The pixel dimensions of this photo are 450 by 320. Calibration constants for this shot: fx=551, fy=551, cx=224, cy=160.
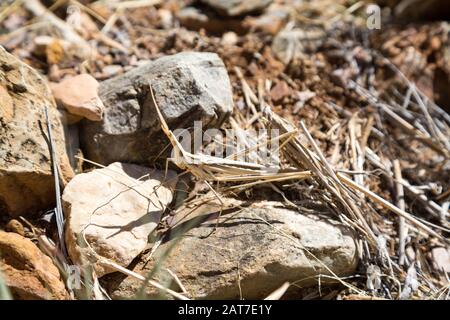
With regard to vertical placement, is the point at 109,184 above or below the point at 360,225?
above

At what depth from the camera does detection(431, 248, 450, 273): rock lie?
251 centimetres

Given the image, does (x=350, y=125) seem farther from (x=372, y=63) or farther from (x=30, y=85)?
(x=30, y=85)

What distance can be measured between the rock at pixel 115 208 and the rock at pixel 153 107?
11cm

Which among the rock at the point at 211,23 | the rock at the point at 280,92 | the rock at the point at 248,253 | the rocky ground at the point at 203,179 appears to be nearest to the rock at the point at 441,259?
the rocky ground at the point at 203,179

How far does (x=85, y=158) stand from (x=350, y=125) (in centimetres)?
137

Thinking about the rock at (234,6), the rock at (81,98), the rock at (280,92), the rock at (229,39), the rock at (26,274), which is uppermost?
the rock at (234,6)

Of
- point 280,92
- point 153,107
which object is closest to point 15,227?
point 153,107

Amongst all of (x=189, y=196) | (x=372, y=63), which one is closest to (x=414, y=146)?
(x=372, y=63)

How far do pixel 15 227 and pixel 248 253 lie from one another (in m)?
0.94

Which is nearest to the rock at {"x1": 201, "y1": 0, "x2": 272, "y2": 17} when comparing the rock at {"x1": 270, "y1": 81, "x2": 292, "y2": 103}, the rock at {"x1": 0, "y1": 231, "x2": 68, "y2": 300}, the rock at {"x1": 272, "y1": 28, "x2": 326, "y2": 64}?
the rock at {"x1": 272, "y1": 28, "x2": 326, "y2": 64}

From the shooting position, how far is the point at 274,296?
1.94 meters

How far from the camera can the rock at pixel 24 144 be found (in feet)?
7.13

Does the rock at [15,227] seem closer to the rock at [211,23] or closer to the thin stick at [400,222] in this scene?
the thin stick at [400,222]
